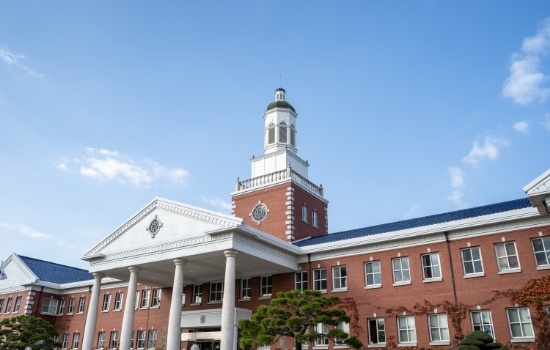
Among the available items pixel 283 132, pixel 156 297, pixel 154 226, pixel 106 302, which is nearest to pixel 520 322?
pixel 154 226

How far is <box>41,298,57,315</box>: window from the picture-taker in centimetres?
4688

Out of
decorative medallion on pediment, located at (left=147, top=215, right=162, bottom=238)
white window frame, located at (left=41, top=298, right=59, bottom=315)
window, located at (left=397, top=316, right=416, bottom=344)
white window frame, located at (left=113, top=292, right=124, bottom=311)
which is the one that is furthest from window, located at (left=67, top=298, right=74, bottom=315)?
window, located at (left=397, top=316, right=416, bottom=344)

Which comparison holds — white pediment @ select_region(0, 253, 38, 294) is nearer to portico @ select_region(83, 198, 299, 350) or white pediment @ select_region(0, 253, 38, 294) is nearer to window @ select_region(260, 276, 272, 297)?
portico @ select_region(83, 198, 299, 350)

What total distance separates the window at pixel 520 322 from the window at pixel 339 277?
9.66 meters

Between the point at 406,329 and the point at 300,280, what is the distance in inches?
313

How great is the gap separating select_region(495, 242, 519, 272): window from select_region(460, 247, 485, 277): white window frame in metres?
0.93

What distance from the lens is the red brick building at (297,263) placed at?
2559cm

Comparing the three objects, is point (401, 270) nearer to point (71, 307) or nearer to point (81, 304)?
point (81, 304)

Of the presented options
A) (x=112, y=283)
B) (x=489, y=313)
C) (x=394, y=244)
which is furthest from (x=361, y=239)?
(x=112, y=283)

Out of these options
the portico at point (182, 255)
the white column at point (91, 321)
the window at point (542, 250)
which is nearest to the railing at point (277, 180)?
the portico at point (182, 255)

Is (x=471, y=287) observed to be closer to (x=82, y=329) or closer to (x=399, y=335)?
(x=399, y=335)

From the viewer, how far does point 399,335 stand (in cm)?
2758

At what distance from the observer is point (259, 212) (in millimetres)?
39562

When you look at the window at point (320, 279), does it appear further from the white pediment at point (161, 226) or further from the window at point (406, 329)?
the white pediment at point (161, 226)
